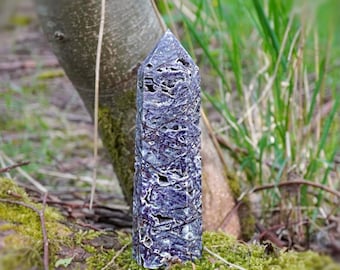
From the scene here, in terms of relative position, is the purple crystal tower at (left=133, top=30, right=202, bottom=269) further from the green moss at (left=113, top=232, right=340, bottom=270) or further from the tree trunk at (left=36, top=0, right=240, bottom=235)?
the tree trunk at (left=36, top=0, right=240, bottom=235)

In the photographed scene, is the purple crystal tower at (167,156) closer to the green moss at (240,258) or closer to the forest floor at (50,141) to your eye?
the green moss at (240,258)

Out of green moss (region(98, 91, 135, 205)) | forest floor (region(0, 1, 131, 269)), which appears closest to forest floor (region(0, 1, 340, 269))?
forest floor (region(0, 1, 131, 269))

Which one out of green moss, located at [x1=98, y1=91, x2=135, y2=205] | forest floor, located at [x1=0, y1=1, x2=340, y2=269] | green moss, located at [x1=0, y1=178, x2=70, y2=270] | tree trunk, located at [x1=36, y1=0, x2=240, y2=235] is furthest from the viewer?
forest floor, located at [x1=0, y1=1, x2=340, y2=269]

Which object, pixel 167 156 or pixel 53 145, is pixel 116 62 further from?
pixel 53 145

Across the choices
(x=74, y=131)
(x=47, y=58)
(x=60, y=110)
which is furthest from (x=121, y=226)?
(x=47, y=58)

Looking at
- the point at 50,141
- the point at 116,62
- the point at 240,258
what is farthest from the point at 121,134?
the point at 50,141

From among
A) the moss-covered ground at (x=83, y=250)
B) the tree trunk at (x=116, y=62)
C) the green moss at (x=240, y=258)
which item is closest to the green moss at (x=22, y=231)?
the moss-covered ground at (x=83, y=250)

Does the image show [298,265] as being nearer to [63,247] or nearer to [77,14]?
[63,247]
